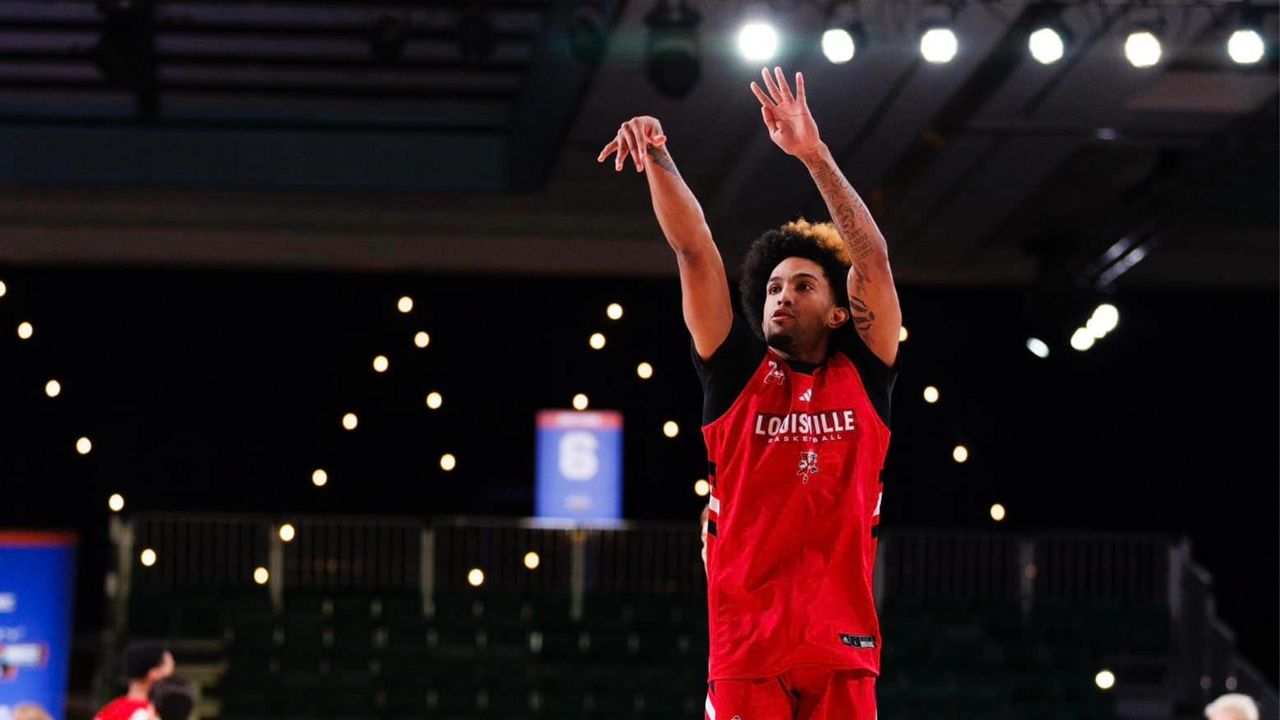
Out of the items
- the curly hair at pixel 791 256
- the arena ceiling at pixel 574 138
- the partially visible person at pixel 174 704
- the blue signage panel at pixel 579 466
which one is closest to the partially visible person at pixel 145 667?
the partially visible person at pixel 174 704

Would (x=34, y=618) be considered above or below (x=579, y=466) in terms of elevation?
below

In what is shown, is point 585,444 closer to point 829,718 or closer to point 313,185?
point 313,185

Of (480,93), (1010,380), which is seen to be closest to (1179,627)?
(1010,380)

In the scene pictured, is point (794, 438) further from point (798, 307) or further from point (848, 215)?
point (848, 215)

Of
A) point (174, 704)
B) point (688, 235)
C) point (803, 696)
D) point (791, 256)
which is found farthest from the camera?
point (174, 704)

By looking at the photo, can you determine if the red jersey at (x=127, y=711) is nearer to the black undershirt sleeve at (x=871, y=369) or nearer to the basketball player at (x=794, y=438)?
the basketball player at (x=794, y=438)

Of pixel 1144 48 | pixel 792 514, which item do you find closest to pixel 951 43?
pixel 1144 48

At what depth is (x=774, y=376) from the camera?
3.47m

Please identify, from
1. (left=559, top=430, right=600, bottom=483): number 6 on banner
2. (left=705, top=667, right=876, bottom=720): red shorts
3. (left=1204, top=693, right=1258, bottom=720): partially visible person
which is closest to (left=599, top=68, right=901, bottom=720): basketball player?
(left=705, top=667, right=876, bottom=720): red shorts

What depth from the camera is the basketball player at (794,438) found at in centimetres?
330

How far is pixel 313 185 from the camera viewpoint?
1393cm

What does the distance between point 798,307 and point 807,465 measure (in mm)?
322

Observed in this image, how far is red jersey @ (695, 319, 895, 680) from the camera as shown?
3.30 meters

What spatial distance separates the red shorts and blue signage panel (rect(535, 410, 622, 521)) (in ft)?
36.6
